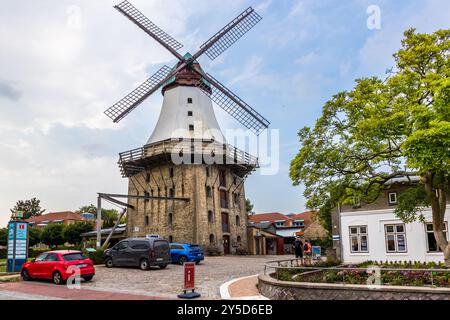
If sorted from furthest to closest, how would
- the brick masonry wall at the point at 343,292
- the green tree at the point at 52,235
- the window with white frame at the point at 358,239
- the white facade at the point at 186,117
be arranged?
the green tree at the point at 52,235 → the white facade at the point at 186,117 → the window with white frame at the point at 358,239 → the brick masonry wall at the point at 343,292

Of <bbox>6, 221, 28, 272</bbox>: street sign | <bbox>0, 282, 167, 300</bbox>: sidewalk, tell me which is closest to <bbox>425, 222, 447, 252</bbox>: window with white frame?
<bbox>0, 282, 167, 300</bbox>: sidewalk

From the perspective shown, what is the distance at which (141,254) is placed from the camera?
74.8ft

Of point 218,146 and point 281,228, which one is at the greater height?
point 218,146

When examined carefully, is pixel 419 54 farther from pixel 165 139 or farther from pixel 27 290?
pixel 165 139

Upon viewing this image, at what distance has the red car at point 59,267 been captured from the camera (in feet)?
56.6

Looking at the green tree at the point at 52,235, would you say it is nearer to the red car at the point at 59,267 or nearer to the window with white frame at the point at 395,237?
the red car at the point at 59,267

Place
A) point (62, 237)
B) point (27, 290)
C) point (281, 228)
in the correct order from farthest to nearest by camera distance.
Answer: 1. point (281, 228)
2. point (62, 237)
3. point (27, 290)

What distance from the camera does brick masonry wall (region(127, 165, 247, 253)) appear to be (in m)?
40.8

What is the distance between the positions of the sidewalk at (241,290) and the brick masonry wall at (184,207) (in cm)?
2278

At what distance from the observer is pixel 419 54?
53.8 feet

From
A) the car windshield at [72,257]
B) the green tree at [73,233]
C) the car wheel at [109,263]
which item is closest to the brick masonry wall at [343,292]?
the car windshield at [72,257]

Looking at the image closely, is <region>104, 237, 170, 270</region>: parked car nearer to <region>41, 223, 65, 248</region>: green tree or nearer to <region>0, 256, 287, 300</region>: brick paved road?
<region>0, 256, 287, 300</region>: brick paved road
